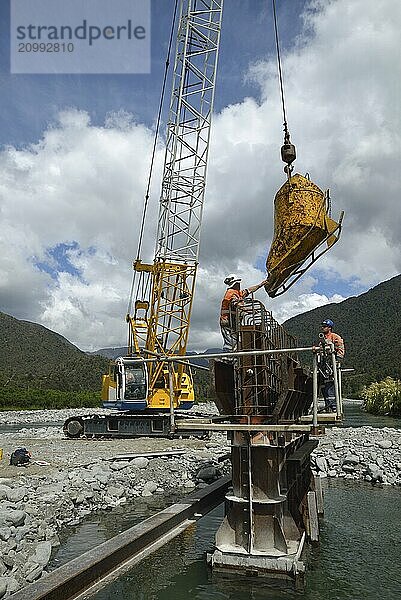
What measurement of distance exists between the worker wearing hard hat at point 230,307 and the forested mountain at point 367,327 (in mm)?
76400

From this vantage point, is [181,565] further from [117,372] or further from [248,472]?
[117,372]

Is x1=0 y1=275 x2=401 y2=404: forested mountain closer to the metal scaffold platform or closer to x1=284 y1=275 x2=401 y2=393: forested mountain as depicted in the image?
x1=284 y1=275 x2=401 y2=393: forested mountain

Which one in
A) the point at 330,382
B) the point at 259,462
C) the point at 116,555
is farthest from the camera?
the point at 330,382

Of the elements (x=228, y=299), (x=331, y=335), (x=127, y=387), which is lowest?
(x=127, y=387)

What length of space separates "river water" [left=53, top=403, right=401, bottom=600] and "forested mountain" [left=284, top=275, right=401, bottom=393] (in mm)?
72528

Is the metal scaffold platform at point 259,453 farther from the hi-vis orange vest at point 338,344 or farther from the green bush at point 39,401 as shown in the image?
the green bush at point 39,401

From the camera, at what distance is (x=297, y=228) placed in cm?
850

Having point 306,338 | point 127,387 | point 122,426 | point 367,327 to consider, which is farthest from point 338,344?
point 367,327

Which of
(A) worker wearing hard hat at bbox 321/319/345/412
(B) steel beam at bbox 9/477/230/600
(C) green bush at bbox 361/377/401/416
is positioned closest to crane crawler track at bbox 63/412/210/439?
(B) steel beam at bbox 9/477/230/600

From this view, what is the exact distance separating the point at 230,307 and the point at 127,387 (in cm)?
1483

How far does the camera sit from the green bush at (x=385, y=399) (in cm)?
4122

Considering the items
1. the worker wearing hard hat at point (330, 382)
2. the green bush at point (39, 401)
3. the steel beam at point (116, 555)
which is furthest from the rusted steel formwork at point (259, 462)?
the green bush at point (39, 401)

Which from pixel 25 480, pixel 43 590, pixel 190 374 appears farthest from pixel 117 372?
pixel 43 590

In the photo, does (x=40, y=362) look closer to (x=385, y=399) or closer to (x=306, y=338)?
(x=306, y=338)
